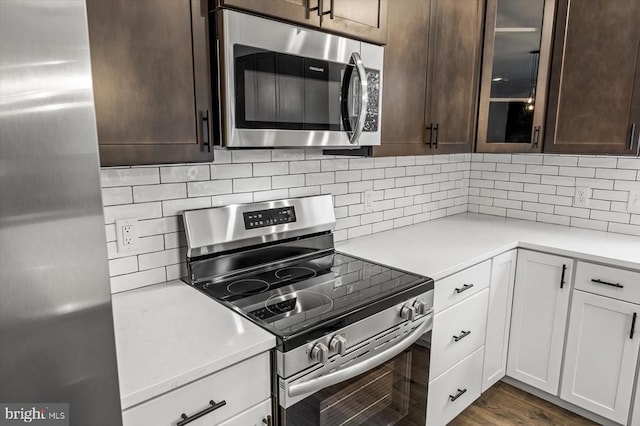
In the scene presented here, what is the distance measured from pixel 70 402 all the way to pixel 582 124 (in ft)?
8.01

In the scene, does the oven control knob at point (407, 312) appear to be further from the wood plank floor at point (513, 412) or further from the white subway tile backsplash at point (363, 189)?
the wood plank floor at point (513, 412)

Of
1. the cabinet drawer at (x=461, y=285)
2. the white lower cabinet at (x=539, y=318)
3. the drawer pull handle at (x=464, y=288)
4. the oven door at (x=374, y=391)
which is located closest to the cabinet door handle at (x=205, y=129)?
the oven door at (x=374, y=391)

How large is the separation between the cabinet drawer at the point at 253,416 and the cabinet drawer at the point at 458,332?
858mm

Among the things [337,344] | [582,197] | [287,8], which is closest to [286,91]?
[287,8]

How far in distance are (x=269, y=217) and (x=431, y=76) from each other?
41.4 inches

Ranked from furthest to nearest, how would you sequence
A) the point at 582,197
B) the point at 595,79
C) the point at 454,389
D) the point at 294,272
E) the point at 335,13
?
the point at 582,197, the point at 595,79, the point at 454,389, the point at 294,272, the point at 335,13

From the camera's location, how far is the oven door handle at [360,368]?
1.18 metres

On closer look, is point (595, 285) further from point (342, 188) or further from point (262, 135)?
point (262, 135)

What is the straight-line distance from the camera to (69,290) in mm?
627

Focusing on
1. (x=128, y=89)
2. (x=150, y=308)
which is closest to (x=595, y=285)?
(x=150, y=308)

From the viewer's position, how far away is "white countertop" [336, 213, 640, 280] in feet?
6.07

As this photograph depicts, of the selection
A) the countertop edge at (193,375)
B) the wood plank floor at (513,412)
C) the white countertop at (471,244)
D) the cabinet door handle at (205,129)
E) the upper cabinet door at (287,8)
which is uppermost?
the upper cabinet door at (287,8)

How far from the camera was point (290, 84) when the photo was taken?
138 centimetres

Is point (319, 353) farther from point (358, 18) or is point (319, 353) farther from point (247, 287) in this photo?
point (358, 18)
